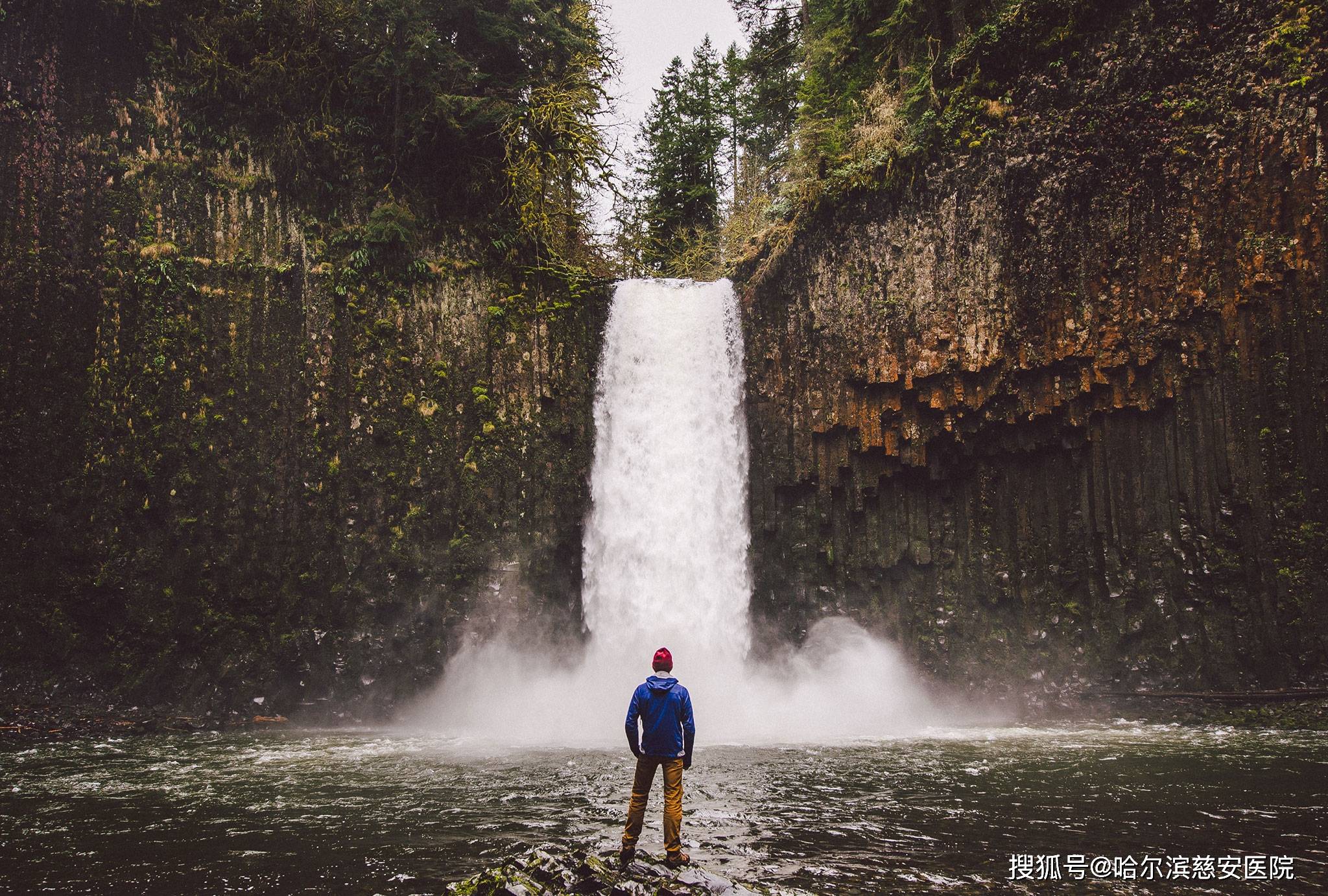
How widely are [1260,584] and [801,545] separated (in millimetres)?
8290

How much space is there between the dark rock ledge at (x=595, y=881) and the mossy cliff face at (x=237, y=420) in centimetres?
1239

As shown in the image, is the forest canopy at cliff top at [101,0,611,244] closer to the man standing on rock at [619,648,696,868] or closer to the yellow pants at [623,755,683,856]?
the man standing on rock at [619,648,696,868]

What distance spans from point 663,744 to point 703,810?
2.26m

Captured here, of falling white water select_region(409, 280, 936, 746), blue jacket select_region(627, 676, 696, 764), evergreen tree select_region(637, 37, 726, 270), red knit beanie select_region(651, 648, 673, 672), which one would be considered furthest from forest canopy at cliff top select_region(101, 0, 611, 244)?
blue jacket select_region(627, 676, 696, 764)

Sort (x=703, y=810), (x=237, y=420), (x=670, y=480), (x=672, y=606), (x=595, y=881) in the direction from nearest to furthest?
(x=595, y=881) → (x=703, y=810) → (x=237, y=420) → (x=672, y=606) → (x=670, y=480)

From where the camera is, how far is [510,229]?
65.1 feet

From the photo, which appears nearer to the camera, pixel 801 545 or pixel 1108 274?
pixel 1108 274

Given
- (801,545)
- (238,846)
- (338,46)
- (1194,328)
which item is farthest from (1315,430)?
(338,46)

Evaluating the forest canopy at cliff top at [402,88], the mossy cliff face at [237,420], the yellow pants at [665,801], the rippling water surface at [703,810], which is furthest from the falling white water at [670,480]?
the yellow pants at [665,801]

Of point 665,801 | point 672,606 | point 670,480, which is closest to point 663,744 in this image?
point 665,801

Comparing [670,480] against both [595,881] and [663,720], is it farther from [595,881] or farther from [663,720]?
[595,881]

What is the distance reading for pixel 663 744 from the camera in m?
6.27

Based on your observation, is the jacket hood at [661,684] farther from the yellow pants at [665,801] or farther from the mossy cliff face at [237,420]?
the mossy cliff face at [237,420]

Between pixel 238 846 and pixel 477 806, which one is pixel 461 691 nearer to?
pixel 477 806
